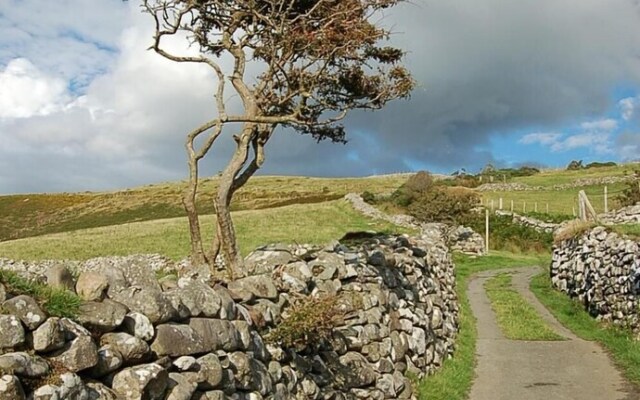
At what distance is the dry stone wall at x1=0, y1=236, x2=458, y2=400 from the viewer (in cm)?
482

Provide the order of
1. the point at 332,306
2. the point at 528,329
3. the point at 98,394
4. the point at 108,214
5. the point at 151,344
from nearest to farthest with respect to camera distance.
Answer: the point at 98,394 < the point at 151,344 < the point at 332,306 < the point at 528,329 < the point at 108,214

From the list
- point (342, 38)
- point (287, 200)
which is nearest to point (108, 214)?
point (287, 200)

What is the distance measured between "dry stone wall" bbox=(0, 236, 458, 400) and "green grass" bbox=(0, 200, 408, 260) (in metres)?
25.8

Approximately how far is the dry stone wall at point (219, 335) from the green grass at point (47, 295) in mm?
110

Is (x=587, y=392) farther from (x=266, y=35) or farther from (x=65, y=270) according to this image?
(x=65, y=270)

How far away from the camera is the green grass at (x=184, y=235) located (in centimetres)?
4334

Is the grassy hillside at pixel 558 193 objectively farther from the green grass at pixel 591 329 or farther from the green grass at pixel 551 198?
the green grass at pixel 591 329

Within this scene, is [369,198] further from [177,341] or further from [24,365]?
[24,365]

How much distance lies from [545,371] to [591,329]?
6.19 m

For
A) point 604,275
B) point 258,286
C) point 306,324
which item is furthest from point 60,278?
point 604,275

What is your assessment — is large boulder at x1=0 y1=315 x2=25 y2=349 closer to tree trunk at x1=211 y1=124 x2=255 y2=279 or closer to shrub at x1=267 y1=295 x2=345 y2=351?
shrub at x1=267 y1=295 x2=345 y2=351

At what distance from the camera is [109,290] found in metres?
6.16

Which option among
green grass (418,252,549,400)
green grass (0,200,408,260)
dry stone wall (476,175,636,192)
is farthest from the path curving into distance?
dry stone wall (476,175,636,192)

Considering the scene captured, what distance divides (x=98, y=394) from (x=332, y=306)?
15.5 feet
